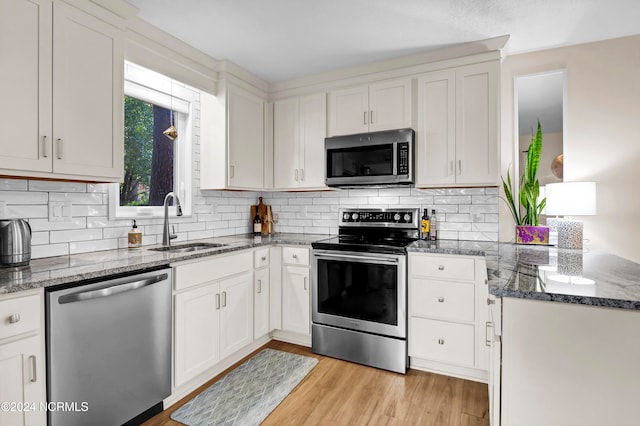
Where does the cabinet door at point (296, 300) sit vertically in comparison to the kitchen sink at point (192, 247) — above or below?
below

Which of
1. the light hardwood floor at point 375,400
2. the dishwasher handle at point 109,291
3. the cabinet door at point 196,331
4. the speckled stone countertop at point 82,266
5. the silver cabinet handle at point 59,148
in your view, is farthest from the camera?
the cabinet door at point 196,331

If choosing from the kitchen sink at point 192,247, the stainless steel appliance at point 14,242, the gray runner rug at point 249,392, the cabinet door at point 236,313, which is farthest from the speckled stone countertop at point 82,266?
the gray runner rug at point 249,392

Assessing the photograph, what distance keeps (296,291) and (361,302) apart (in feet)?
1.95

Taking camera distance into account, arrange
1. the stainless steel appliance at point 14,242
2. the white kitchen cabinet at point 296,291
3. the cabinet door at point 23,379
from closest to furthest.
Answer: the cabinet door at point 23,379, the stainless steel appliance at point 14,242, the white kitchen cabinet at point 296,291

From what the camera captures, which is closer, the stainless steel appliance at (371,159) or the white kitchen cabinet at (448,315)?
the white kitchen cabinet at (448,315)

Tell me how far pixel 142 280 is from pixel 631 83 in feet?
11.8

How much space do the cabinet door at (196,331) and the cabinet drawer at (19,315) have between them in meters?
0.73

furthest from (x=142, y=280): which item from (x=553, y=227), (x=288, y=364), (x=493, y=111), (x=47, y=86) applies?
(x=553, y=227)

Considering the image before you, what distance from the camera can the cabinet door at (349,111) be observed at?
2969mm

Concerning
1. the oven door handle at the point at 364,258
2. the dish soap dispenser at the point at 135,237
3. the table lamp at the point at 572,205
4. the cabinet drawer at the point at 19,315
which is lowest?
the cabinet drawer at the point at 19,315

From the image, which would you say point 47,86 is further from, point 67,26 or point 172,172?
point 172,172

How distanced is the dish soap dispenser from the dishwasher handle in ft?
1.92

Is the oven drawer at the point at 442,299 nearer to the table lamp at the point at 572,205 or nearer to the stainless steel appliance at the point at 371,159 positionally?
the table lamp at the point at 572,205

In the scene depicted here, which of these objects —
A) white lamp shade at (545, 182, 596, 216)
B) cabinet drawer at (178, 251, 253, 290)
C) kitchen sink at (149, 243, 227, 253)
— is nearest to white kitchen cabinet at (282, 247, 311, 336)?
cabinet drawer at (178, 251, 253, 290)
